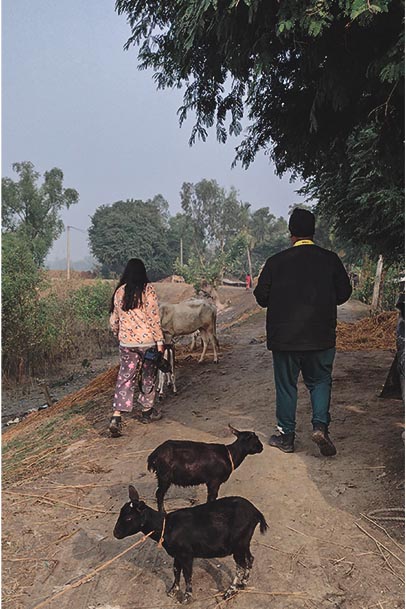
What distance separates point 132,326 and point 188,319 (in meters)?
2.88

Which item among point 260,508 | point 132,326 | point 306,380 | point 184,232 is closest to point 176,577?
point 260,508

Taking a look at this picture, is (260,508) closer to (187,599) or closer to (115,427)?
(187,599)

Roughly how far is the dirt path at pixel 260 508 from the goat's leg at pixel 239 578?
5 cm

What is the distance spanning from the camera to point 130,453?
4996 millimetres

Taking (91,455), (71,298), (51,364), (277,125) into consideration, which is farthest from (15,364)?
(277,125)

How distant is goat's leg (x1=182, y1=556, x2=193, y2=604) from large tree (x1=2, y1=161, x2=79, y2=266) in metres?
38.4

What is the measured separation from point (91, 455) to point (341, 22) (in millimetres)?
4289

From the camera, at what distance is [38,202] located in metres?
40.8

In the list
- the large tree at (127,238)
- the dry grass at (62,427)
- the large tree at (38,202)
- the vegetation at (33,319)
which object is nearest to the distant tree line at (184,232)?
the large tree at (127,238)

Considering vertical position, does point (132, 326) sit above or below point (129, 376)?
above

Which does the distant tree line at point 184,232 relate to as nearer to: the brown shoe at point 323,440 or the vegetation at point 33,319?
the vegetation at point 33,319

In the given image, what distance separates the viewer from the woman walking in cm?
569

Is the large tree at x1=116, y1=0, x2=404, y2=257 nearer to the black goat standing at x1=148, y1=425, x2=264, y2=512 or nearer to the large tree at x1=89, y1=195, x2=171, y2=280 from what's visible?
the black goat standing at x1=148, y1=425, x2=264, y2=512

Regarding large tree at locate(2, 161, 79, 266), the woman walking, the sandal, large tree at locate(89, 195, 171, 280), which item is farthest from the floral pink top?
large tree at locate(89, 195, 171, 280)
